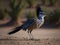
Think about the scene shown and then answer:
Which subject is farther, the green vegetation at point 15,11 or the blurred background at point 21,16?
the green vegetation at point 15,11

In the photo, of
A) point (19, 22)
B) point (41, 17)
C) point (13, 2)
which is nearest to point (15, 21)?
point (19, 22)

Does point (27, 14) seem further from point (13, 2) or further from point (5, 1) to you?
point (5, 1)

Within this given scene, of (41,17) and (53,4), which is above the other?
(41,17)

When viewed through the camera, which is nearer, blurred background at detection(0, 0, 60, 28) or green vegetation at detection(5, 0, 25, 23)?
blurred background at detection(0, 0, 60, 28)

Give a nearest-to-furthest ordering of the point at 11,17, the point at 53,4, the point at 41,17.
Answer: the point at 41,17 < the point at 11,17 < the point at 53,4

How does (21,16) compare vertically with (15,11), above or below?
below

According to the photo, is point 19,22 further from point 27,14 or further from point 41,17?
point 41,17

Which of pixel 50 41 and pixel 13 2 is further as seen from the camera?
pixel 13 2

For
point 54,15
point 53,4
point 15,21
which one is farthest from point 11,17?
point 53,4

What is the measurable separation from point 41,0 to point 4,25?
24.4 ft

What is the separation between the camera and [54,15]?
20.4 metres

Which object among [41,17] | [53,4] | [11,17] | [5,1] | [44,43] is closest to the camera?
[44,43]

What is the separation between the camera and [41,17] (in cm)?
1301

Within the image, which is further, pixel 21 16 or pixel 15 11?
pixel 21 16
